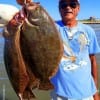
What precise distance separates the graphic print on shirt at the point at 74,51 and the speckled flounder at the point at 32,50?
0.77 meters

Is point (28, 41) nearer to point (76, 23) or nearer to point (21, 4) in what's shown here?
point (21, 4)

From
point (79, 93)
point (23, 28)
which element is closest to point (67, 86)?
point (79, 93)

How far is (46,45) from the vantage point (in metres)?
3.23

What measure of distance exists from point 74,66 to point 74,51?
0.52ft

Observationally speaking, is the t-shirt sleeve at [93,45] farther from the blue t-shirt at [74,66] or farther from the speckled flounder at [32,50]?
the speckled flounder at [32,50]

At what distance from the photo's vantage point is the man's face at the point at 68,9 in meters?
3.93

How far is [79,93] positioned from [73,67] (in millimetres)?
291

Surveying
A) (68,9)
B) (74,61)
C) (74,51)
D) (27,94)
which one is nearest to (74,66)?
(74,61)

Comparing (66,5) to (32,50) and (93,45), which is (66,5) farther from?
(32,50)

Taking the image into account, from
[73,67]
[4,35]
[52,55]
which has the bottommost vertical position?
[73,67]

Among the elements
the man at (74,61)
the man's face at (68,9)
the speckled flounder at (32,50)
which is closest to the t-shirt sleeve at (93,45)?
the man at (74,61)

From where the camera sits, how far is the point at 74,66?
4.08 meters

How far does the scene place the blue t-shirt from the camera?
4043 mm

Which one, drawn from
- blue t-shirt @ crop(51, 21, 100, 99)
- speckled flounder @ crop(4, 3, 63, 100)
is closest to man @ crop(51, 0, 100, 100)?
blue t-shirt @ crop(51, 21, 100, 99)
